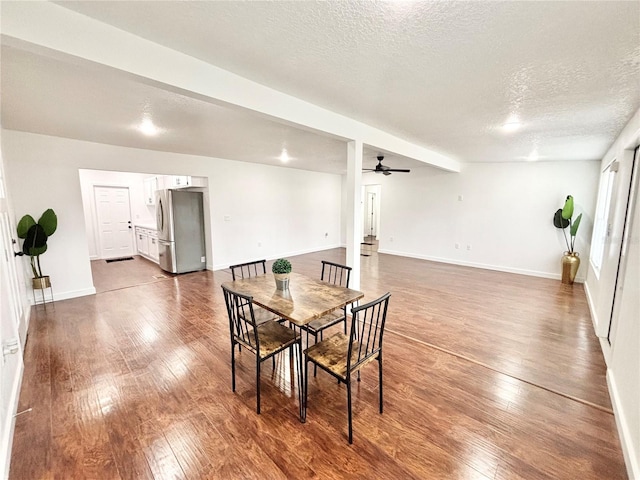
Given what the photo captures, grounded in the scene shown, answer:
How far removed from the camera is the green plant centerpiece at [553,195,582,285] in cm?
503

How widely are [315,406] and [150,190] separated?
776cm

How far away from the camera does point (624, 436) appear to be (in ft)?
5.56

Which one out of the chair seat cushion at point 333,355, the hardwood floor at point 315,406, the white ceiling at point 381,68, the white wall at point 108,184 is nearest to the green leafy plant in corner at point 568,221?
the white ceiling at point 381,68

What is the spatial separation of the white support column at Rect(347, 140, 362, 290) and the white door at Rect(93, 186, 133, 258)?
7.36 meters

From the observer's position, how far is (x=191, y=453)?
65.2 inches

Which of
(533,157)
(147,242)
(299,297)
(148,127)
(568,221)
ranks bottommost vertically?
(147,242)

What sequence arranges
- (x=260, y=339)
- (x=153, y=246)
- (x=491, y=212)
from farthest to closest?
(x=153, y=246)
(x=491, y=212)
(x=260, y=339)

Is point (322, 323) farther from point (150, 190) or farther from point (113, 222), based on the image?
point (113, 222)

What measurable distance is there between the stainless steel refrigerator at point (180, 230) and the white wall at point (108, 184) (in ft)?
7.92

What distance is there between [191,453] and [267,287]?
1.27 metres

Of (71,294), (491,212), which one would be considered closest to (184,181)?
(71,294)

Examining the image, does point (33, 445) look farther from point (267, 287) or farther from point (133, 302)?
point (133, 302)

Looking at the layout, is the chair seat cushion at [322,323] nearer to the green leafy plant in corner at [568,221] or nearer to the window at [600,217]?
the window at [600,217]

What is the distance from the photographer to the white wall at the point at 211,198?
12.9 feet
